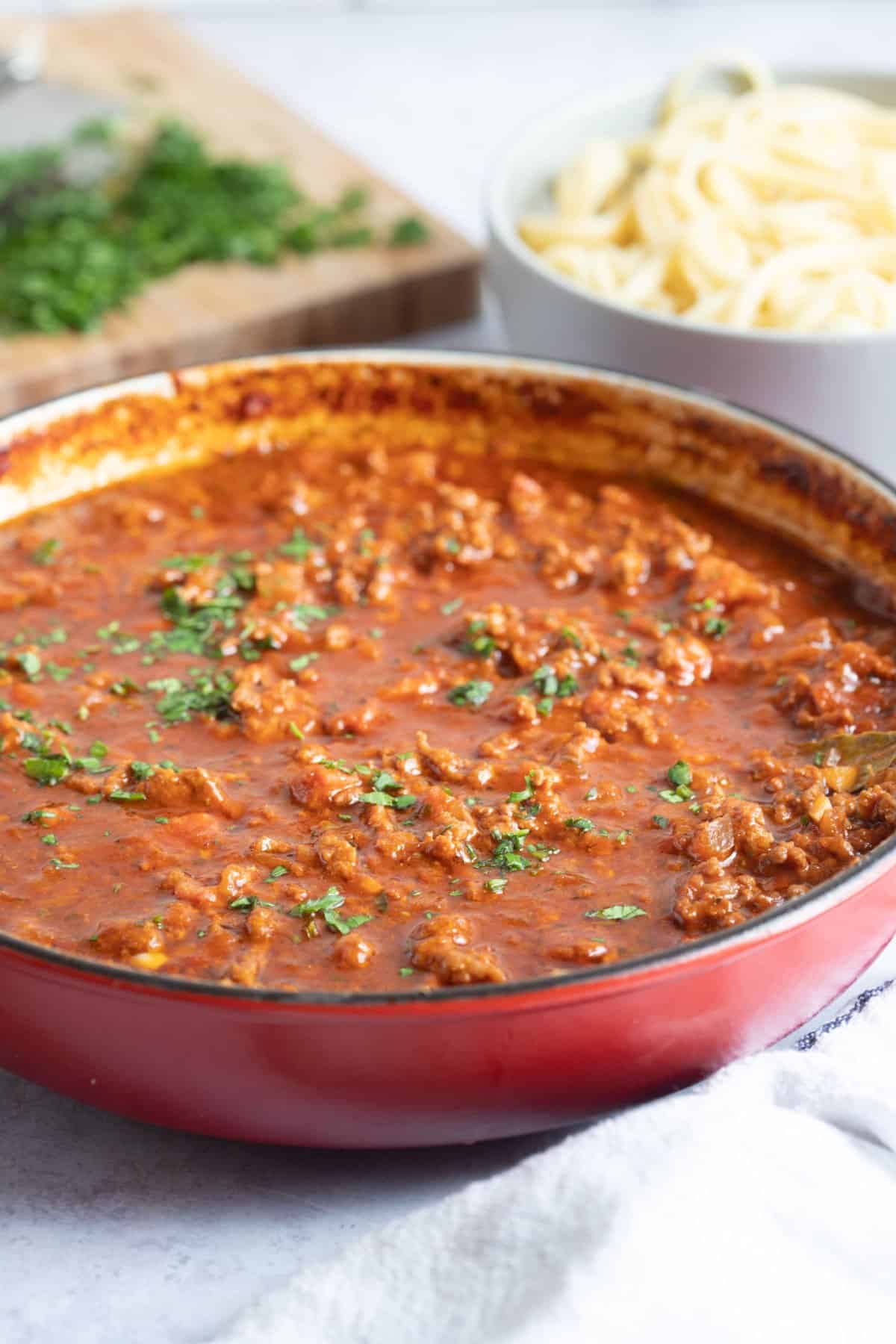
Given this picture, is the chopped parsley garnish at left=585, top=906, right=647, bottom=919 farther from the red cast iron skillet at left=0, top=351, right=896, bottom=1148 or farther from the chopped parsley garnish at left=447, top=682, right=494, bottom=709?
the chopped parsley garnish at left=447, top=682, right=494, bottom=709

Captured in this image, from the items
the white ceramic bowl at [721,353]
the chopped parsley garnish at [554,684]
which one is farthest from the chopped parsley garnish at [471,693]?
the white ceramic bowl at [721,353]

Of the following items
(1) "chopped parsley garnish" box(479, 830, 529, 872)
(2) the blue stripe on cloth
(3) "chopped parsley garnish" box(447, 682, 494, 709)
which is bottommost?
(2) the blue stripe on cloth

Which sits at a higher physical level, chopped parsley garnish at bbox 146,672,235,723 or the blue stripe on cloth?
chopped parsley garnish at bbox 146,672,235,723

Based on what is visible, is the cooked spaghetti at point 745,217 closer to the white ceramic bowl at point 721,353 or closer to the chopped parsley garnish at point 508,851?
the white ceramic bowl at point 721,353

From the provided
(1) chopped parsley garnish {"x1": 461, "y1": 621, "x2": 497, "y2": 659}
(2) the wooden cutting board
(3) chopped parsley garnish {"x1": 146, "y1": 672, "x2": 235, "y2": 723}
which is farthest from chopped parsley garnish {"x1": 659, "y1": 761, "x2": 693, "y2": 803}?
(2) the wooden cutting board

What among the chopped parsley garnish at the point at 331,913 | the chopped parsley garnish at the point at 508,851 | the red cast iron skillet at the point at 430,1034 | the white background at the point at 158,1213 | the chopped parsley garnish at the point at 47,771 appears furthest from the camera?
the chopped parsley garnish at the point at 47,771

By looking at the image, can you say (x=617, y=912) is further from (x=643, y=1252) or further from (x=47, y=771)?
(x=47, y=771)

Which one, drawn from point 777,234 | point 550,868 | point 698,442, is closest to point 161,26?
point 777,234

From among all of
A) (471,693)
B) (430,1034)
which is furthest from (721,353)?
(430,1034)
